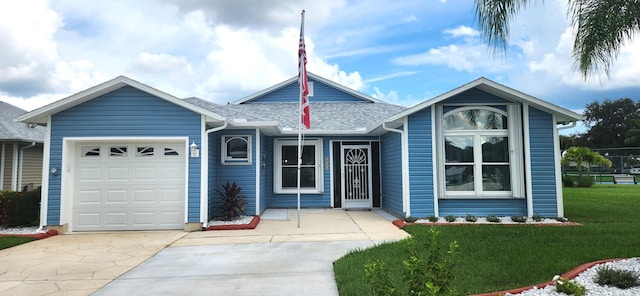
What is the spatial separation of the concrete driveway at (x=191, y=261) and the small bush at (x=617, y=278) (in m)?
2.82

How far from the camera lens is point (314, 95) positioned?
1561 centimetres

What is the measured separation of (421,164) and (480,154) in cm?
153

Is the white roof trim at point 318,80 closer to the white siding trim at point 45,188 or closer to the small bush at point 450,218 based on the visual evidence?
the small bush at point 450,218

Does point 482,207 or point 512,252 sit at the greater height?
point 482,207

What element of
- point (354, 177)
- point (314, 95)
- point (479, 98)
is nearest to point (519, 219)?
point (479, 98)

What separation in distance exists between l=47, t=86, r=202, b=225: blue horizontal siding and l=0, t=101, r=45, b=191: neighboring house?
18.6 feet

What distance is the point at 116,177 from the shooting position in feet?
27.5

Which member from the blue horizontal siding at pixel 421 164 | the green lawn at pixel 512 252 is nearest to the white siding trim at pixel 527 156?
the green lawn at pixel 512 252

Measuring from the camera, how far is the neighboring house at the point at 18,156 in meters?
12.7

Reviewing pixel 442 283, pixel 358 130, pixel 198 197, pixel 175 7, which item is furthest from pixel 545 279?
pixel 175 7

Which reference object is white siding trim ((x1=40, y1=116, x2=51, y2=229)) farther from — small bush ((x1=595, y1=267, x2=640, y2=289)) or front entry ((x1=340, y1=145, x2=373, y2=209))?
small bush ((x1=595, y1=267, x2=640, y2=289))

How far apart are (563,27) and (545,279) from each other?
167 inches

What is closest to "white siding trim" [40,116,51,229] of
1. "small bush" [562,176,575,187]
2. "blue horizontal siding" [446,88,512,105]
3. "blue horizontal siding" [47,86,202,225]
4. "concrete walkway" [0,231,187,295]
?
"blue horizontal siding" [47,86,202,225]

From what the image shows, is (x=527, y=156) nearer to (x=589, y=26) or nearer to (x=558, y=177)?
(x=558, y=177)
